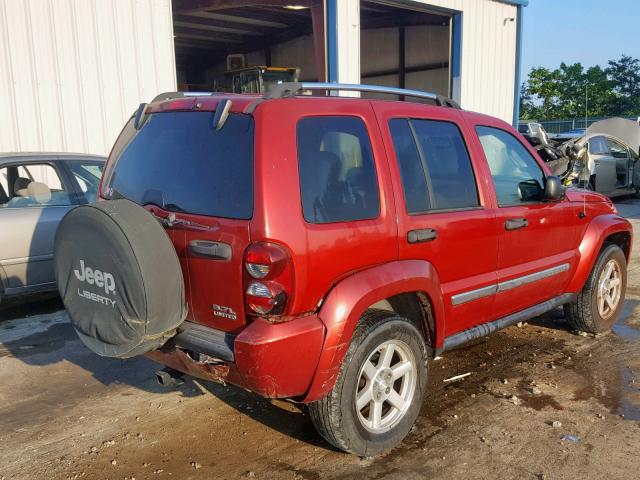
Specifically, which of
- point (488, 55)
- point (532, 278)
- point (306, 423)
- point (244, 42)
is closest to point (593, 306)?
point (532, 278)

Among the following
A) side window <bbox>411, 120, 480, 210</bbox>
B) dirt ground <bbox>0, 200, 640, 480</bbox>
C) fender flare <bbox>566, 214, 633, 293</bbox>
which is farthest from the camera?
fender flare <bbox>566, 214, 633, 293</bbox>

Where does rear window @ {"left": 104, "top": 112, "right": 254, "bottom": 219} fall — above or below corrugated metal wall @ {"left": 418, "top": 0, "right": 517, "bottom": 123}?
below

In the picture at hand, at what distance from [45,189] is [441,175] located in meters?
4.26

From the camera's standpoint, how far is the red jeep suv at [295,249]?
2717mm

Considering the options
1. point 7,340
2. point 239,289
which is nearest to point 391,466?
point 239,289

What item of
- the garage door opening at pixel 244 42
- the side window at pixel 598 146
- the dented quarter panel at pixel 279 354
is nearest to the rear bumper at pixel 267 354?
the dented quarter panel at pixel 279 354

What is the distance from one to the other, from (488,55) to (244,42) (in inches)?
450

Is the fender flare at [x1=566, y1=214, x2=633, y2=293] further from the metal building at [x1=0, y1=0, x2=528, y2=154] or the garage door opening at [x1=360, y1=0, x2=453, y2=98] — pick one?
the garage door opening at [x1=360, y1=0, x2=453, y2=98]

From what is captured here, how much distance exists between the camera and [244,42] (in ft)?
75.2

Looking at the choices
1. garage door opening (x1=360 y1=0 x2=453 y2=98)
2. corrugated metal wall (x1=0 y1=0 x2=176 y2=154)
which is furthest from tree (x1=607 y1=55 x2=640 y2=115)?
corrugated metal wall (x1=0 y1=0 x2=176 y2=154)

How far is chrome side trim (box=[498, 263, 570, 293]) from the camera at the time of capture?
3.94 meters

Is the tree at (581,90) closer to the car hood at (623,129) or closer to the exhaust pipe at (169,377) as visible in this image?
the car hood at (623,129)

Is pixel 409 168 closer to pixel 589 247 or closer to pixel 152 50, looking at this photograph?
pixel 589 247

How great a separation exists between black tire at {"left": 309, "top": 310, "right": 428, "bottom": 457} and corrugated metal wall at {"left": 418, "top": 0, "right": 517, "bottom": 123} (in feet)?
38.8
